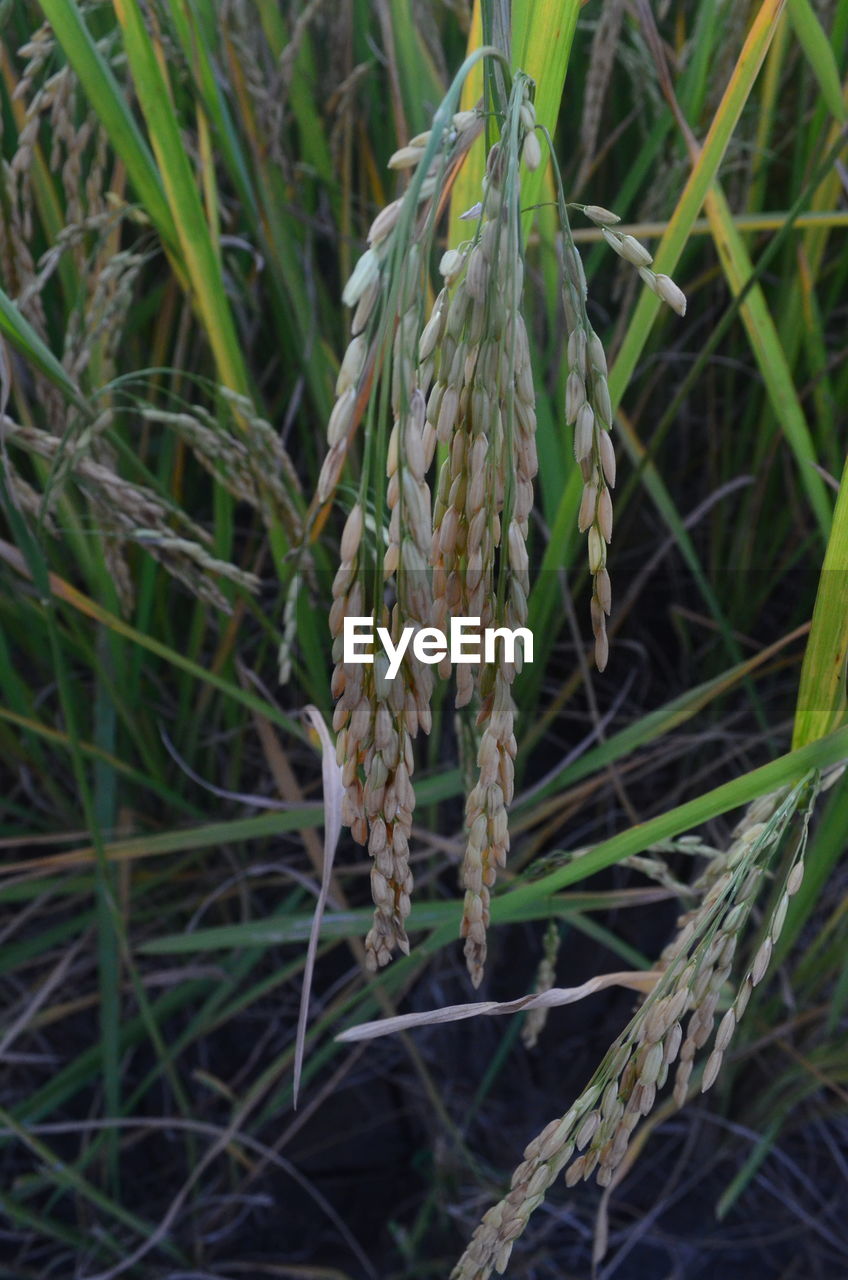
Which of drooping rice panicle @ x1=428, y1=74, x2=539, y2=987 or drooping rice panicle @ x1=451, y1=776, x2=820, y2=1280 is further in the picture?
drooping rice panicle @ x1=451, y1=776, x2=820, y2=1280

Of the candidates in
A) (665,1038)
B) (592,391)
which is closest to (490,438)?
(592,391)

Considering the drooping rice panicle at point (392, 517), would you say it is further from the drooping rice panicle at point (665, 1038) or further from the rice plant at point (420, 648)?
the drooping rice panicle at point (665, 1038)

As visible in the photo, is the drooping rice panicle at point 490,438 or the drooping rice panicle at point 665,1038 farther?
the drooping rice panicle at point 665,1038

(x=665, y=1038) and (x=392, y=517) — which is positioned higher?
(x=392, y=517)

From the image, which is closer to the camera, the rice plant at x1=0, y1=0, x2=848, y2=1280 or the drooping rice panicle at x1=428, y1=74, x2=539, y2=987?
the drooping rice panicle at x1=428, y1=74, x2=539, y2=987

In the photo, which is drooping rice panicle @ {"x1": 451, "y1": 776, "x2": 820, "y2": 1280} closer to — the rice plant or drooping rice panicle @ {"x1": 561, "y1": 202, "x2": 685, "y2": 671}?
the rice plant

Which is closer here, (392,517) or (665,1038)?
(392,517)

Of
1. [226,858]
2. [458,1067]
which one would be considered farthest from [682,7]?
[458,1067]

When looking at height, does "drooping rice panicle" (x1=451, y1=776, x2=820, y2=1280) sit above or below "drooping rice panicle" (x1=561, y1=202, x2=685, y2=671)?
below

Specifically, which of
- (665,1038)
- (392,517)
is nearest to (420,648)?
(392,517)

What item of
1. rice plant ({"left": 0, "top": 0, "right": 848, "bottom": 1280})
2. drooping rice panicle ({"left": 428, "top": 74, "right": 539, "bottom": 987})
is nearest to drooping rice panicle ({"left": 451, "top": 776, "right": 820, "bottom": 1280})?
rice plant ({"left": 0, "top": 0, "right": 848, "bottom": 1280})

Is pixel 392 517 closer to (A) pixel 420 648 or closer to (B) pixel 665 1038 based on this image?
(A) pixel 420 648

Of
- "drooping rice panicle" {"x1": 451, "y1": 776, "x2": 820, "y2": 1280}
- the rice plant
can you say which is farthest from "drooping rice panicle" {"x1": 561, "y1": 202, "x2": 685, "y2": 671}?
"drooping rice panicle" {"x1": 451, "y1": 776, "x2": 820, "y2": 1280}

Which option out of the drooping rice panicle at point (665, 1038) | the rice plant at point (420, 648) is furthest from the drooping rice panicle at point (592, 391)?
the drooping rice panicle at point (665, 1038)
